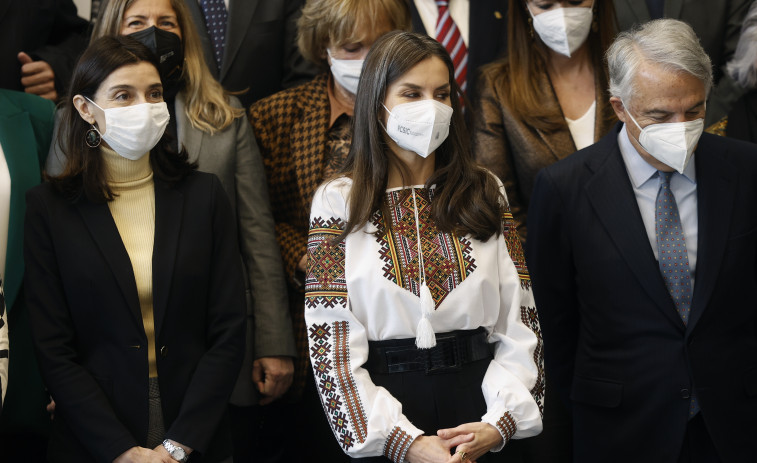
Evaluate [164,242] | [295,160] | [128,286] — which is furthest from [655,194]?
[128,286]

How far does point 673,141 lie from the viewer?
2.65 m

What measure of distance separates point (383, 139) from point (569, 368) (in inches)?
38.7

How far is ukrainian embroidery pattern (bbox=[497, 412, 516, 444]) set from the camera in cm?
239

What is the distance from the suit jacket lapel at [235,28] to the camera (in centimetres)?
362

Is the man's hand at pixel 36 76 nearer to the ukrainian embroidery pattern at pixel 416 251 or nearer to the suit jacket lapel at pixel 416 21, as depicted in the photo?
the suit jacket lapel at pixel 416 21

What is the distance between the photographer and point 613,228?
2.77 m

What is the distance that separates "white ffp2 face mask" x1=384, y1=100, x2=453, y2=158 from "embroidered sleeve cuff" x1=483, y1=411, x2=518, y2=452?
75cm

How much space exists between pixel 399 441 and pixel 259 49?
1912mm

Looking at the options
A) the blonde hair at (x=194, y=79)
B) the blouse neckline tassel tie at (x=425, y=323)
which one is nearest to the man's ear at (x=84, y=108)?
the blonde hair at (x=194, y=79)

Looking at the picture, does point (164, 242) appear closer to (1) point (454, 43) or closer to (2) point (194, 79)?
(2) point (194, 79)

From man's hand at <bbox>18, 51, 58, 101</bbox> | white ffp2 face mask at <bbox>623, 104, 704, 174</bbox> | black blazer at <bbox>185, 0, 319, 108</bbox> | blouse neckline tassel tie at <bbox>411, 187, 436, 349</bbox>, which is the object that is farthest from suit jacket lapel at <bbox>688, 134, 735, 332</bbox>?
man's hand at <bbox>18, 51, 58, 101</bbox>

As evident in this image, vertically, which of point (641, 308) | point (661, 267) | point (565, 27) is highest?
point (565, 27)

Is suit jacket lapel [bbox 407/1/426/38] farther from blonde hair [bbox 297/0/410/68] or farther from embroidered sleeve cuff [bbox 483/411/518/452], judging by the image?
embroidered sleeve cuff [bbox 483/411/518/452]

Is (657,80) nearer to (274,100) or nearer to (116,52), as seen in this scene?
(274,100)
